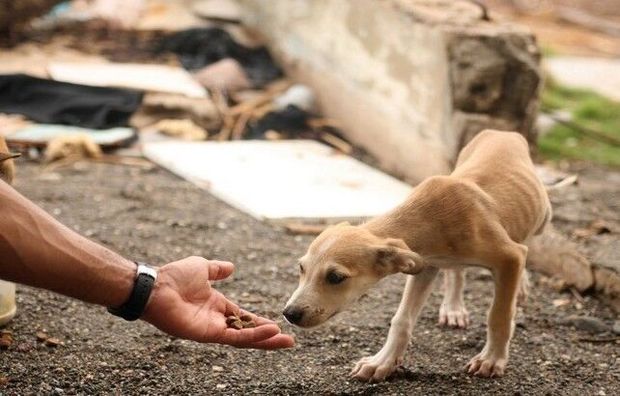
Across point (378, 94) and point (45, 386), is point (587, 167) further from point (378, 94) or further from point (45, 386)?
point (45, 386)

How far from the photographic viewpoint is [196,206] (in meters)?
6.02

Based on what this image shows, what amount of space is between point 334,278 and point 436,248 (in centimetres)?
47

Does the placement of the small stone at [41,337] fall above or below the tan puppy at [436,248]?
below

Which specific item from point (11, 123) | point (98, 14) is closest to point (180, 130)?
point (11, 123)

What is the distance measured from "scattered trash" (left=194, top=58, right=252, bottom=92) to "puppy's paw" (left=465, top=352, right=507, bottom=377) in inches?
197

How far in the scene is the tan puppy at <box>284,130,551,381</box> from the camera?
349 centimetres

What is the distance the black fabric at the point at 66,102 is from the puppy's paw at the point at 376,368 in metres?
4.06

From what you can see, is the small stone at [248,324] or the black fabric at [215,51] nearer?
the small stone at [248,324]

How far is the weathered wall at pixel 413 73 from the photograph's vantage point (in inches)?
241

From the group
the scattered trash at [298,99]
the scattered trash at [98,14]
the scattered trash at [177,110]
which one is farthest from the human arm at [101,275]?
the scattered trash at [98,14]

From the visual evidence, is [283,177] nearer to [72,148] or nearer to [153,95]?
[72,148]

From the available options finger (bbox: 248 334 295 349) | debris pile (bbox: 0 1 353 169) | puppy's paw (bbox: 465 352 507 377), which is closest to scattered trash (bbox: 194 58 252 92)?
debris pile (bbox: 0 1 353 169)

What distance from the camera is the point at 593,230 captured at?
5.45 meters

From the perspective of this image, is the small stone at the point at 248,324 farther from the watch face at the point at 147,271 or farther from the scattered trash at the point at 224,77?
the scattered trash at the point at 224,77
